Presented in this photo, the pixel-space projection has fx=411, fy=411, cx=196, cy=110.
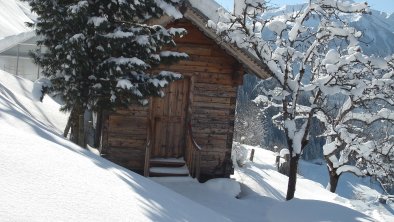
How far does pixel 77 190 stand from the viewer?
3.75 m

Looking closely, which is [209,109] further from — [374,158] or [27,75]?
[27,75]

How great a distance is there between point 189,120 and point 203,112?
1.56 feet

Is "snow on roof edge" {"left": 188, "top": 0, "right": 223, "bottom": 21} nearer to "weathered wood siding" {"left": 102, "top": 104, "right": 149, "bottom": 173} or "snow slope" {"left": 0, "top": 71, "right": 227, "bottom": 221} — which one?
"weathered wood siding" {"left": 102, "top": 104, "right": 149, "bottom": 173}

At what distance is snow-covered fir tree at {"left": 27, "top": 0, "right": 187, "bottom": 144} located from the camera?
813 cm

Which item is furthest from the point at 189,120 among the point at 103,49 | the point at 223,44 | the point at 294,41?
the point at 103,49

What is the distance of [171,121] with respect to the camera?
1186 centimetres

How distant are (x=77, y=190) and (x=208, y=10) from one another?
8009 mm

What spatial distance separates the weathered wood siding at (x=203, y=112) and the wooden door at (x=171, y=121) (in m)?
0.31

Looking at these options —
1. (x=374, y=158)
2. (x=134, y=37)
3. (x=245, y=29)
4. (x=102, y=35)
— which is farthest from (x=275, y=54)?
(x=374, y=158)

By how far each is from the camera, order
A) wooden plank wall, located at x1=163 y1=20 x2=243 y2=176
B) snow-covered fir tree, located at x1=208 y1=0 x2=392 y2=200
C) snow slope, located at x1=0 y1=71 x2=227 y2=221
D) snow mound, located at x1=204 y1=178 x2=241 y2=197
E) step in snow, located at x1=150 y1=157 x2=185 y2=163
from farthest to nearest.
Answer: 1. wooden plank wall, located at x1=163 y1=20 x2=243 y2=176
2. step in snow, located at x1=150 y1=157 x2=185 y2=163
3. snow mound, located at x1=204 y1=178 x2=241 y2=197
4. snow-covered fir tree, located at x1=208 y1=0 x2=392 y2=200
5. snow slope, located at x1=0 y1=71 x2=227 y2=221

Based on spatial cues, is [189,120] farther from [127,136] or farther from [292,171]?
[292,171]

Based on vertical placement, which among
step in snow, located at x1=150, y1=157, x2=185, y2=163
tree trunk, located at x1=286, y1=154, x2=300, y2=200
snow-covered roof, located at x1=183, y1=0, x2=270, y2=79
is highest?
snow-covered roof, located at x1=183, y1=0, x2=270, y2=79

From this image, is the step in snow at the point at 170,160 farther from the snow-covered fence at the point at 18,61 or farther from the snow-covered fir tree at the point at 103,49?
the snow-covered fence at the point at 18,61

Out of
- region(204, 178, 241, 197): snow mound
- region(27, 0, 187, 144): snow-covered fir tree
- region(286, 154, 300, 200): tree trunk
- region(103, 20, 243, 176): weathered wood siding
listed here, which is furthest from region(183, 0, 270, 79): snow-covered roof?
region(204, 178, 241, 197): snow mound
